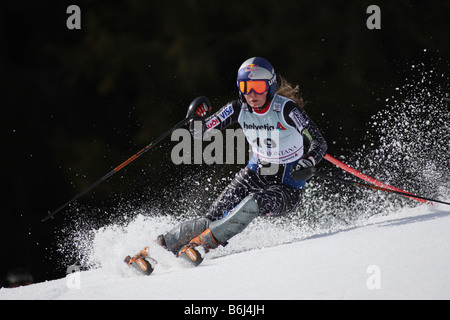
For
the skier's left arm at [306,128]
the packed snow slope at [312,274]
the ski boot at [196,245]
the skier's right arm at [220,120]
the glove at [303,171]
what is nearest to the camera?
the packed snow slope at [312,274]

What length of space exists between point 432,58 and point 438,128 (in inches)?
48.2

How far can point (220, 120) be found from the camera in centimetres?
341

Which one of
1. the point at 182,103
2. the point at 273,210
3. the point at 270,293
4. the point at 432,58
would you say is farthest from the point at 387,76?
the point at 270,293

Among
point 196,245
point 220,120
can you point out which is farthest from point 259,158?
point 196,245

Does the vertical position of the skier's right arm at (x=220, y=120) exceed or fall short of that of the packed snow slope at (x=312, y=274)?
it exceeds it

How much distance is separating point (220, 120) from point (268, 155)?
393 mm

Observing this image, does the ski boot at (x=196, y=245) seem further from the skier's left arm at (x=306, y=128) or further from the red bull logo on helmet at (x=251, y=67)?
the red bull logo on helmet at (x=251, y=67)

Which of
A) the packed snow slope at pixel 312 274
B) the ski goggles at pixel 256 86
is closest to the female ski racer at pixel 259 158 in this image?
the ski goggles at pixel 256 86

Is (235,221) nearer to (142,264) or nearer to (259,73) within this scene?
(142,264)

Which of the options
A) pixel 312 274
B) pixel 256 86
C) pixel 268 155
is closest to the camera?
pixel 312 274

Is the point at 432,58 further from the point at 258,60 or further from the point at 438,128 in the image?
the point at 258,60

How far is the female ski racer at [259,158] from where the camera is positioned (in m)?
2.90

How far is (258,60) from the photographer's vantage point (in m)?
3.16

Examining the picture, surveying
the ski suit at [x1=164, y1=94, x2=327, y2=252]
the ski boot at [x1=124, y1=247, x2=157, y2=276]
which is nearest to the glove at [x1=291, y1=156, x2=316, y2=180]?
the ski suit at [x1=164, y1=94, x2=327, y2=252]
